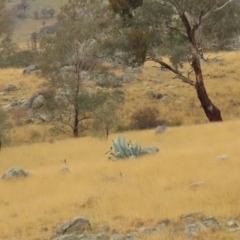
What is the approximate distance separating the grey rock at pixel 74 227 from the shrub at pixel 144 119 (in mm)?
18816

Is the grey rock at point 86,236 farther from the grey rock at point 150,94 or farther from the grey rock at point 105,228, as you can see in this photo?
the grey rock at point 150,94

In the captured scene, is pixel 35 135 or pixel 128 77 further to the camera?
pixel 128 77

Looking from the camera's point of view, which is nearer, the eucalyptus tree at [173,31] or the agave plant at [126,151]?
the agave plant at [126,151]

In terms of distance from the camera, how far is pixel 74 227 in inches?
318

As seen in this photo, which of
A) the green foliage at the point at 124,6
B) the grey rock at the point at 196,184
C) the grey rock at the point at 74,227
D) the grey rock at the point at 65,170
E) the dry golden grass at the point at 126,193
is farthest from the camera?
the green foliage at the point at 124,6

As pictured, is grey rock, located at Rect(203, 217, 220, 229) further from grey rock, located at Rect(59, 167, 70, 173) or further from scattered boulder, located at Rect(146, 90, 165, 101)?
scattered boulder, located at Rect(146, 90, 165, 101)

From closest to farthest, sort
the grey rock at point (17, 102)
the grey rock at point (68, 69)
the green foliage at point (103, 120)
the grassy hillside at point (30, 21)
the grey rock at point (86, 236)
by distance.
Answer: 1. the grey rock at point (86, 236)
2. the green foliage at point (103, 120)
3. the grey rock at point (68, 69)
4. the grey rock at point (17, 102)
5. the grassy hillside at point (30, 21)

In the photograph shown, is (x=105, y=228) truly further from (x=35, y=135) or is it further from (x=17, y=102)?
(x=17, y=102)

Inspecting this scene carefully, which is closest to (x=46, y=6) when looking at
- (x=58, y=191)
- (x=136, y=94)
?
(x=136, y=94)

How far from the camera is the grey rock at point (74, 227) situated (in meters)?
8.01

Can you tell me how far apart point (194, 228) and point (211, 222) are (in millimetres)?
323

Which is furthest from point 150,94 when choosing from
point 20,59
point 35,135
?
point 20,59

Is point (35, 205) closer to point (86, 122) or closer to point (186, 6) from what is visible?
point (186, 6)

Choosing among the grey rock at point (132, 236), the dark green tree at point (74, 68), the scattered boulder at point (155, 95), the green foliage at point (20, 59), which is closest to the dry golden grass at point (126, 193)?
the grey rock at point (132, 236)
